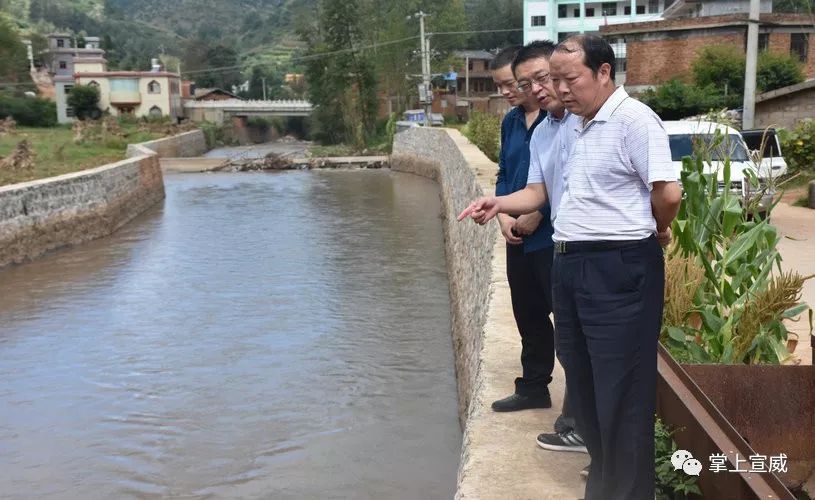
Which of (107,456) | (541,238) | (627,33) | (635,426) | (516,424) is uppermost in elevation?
(627,33)

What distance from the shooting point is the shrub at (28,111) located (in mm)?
48125

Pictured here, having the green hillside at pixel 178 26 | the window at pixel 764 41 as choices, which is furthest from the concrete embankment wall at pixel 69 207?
the green hillside at pixel 178 26

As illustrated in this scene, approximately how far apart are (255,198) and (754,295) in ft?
73.0

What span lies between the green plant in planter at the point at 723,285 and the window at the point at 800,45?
27.1 metres

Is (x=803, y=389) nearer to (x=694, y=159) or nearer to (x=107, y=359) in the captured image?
(x=694, y=159)

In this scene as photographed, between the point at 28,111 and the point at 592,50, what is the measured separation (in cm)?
5181

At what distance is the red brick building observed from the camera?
1116 inches

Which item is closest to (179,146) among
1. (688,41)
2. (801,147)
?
(688,41)

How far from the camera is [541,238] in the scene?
13.2 ft

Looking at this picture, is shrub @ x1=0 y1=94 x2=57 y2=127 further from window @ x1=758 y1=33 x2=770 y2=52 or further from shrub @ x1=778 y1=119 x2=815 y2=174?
shrub @ x1=778 y1=119 x2=815 y2=174

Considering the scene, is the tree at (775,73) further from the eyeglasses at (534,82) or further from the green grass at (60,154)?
the eyeglasses at (534,82)

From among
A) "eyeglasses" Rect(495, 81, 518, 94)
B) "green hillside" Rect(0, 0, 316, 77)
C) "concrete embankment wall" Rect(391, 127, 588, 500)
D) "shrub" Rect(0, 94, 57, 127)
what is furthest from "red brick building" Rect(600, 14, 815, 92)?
"green hillside" Rect(0, 0, 316, 77)

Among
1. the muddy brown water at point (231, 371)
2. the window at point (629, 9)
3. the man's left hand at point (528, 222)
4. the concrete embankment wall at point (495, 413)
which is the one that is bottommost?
the muddy brown water at point (231, 371)

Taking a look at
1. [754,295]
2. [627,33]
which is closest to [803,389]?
[754,295]
